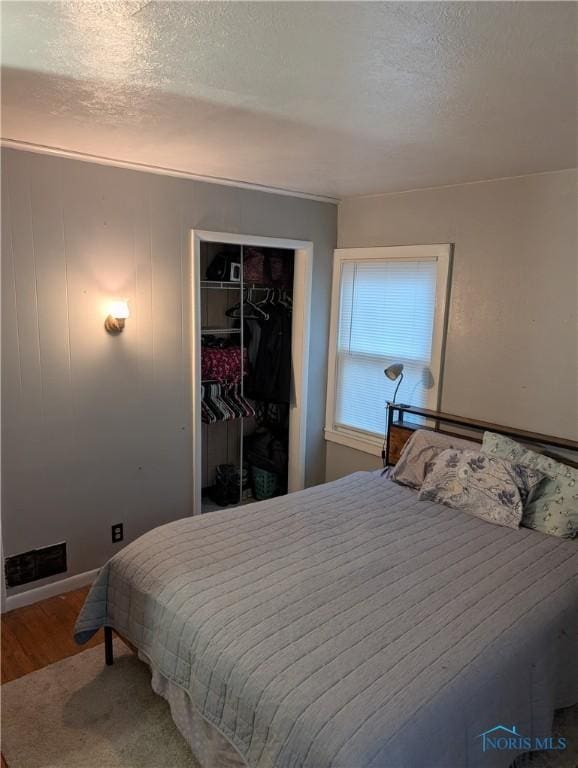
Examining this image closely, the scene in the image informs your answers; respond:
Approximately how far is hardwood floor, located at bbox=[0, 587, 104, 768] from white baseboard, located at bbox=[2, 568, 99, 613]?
27mm

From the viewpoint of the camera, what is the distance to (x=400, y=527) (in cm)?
268

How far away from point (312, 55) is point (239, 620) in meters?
1.83

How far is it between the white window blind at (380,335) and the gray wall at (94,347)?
0.89 metres

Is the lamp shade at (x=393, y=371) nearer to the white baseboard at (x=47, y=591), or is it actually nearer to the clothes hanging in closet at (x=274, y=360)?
the clothes hanging in closet at (x=274, y=360)

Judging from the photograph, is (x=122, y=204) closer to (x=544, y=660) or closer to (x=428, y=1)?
(x=428, y=1)

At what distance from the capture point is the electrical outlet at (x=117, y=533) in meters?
3.31

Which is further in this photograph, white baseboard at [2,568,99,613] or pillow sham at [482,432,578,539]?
white baseboard at [2,568,99,613]

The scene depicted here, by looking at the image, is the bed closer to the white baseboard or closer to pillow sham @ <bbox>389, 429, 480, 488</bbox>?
pillow sham @ <bbox>389, 429, 480, 488</bbox>

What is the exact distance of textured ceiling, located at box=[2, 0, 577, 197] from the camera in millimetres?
1292

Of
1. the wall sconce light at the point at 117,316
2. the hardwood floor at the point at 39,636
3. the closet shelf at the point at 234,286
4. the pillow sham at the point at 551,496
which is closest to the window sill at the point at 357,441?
the pillow sham at the point at 551,496

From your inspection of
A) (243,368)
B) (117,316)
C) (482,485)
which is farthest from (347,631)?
(243,368)

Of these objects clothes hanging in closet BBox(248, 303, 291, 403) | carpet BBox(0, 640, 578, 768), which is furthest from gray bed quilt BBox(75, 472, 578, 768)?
clothes hanging in closet BBox(248, 303, 291, 403)

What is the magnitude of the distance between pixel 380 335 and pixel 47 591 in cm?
271

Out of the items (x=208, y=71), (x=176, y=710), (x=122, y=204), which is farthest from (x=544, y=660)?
(x=122, y=204)
